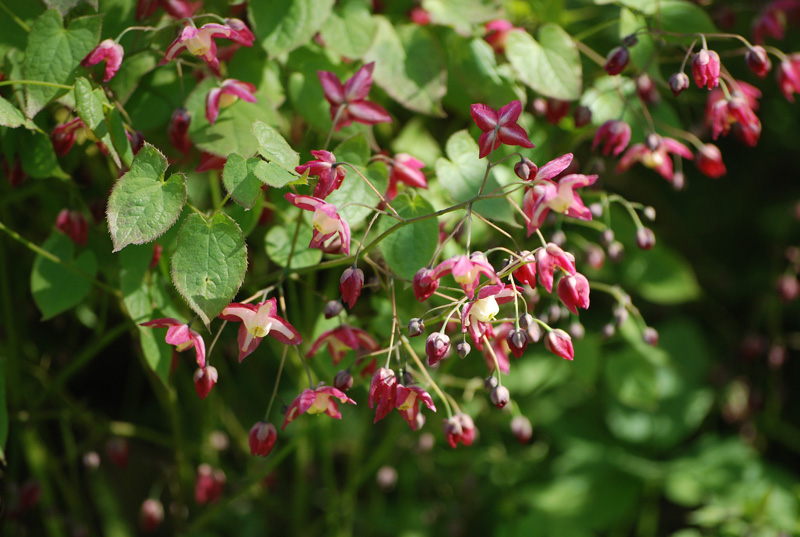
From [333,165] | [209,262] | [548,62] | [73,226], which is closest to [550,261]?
[333,165]

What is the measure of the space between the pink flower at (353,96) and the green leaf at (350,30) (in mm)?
94

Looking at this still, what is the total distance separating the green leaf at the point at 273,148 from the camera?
0.74 m

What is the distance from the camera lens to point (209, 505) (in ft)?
4.38

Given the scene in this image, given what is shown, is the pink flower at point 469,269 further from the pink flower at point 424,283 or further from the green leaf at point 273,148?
the green leaf at point 273,148

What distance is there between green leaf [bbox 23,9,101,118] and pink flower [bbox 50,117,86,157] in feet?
0.13

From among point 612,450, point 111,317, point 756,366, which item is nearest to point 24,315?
point 111,317

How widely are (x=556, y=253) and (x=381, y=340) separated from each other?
1.45 feet

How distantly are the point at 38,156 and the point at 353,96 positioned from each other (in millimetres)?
448

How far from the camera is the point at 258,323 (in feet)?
2.57

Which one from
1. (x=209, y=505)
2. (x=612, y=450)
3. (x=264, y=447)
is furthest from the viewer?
(x=612, y=450)

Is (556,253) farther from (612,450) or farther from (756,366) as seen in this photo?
(756,366)

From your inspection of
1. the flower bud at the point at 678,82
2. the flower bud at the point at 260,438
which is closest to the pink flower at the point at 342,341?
the flower bud at the point at 260,438

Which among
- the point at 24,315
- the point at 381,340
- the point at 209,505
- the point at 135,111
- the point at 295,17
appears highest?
the point at 295,17

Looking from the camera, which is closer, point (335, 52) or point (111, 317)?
point (335, 52)
